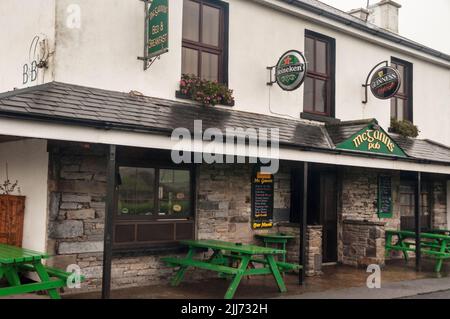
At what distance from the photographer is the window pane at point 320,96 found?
11.5 m

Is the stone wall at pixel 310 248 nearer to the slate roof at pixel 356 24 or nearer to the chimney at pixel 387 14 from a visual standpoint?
the slate roof at pixel 356 24

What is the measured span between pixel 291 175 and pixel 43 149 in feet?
16.7

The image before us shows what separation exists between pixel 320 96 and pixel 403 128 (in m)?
2.76

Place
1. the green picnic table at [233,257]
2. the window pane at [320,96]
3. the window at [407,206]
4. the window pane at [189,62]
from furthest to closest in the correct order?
the window at [407,206]
the window pane at [320,96]
the window pane at [189,62]
the green picnic table at [233,257]

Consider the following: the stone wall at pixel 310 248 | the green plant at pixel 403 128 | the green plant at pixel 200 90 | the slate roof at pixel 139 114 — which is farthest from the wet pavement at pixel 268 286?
the green plant at pixel 403 128

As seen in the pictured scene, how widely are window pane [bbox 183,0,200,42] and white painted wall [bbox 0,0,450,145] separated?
289 millimetres

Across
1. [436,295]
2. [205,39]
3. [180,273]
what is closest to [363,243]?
[436,295]

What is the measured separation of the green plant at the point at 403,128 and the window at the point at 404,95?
0.38 metres

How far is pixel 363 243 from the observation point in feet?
36.2

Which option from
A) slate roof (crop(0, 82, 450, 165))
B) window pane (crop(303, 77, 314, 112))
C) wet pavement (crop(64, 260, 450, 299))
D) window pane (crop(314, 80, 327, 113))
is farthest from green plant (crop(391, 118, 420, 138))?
wet pavement (crop(64, 260, 450, 299))

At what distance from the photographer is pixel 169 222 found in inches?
343

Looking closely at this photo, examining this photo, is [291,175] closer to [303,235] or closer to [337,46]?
[303,235]

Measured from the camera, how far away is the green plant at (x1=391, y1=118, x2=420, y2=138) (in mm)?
12914

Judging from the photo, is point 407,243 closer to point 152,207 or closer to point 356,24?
point 356,24
